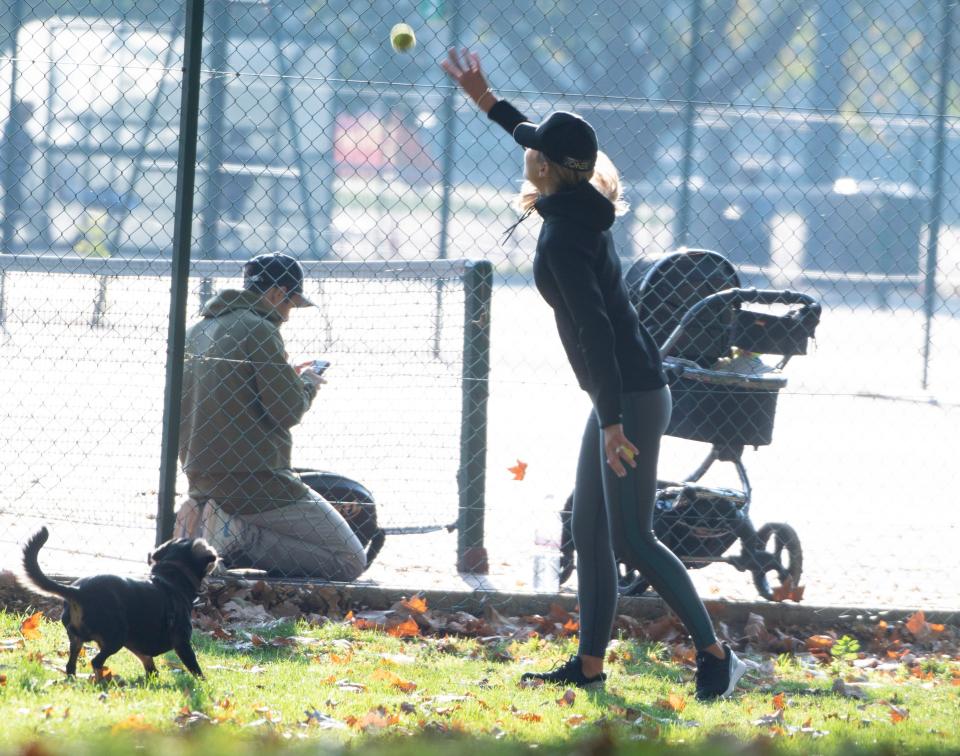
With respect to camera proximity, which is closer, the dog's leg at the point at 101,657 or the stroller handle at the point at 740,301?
the dog's leg at the point at 101,657

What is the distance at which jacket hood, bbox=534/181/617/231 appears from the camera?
421 centimetres

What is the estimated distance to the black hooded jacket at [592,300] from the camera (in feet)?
13.6

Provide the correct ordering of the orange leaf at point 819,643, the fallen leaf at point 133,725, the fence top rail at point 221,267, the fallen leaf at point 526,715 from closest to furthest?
1. the fallen leaf at point 133,725
2. the fallen leaf at point 526,715
3. the orange leaf at point 819,643
4. the fence top rail at point 221,267

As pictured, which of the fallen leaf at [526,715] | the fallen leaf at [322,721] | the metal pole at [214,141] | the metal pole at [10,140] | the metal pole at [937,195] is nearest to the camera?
the fallen leaf at [322,721]

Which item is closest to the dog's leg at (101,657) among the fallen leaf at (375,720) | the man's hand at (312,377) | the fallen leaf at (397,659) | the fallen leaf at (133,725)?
the fallen leaf at (133,725)

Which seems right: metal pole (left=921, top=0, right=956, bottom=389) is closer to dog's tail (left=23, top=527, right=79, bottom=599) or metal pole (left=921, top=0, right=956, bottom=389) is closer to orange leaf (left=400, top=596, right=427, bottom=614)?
orange leaf (left=400, top=596, right=427, bottom=614)

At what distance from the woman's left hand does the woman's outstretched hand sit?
1.20 m

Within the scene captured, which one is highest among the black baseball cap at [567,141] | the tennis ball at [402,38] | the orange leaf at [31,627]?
the tennis ball at [402,38]

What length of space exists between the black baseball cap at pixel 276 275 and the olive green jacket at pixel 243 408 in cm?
6

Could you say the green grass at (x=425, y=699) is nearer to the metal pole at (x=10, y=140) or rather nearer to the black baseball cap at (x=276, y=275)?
the black baseball cap at (x=276, y=275)

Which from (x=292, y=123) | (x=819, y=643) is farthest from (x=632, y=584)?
(x=292, y=123)

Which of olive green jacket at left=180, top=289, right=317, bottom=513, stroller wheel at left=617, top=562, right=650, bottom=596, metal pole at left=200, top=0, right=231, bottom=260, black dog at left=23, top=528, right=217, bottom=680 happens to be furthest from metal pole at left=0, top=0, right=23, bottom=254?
black dog at left=23, top=528, right=217, bottom=680

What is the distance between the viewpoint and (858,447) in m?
10.5

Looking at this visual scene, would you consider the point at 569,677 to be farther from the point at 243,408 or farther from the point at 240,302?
the point at 240,302
